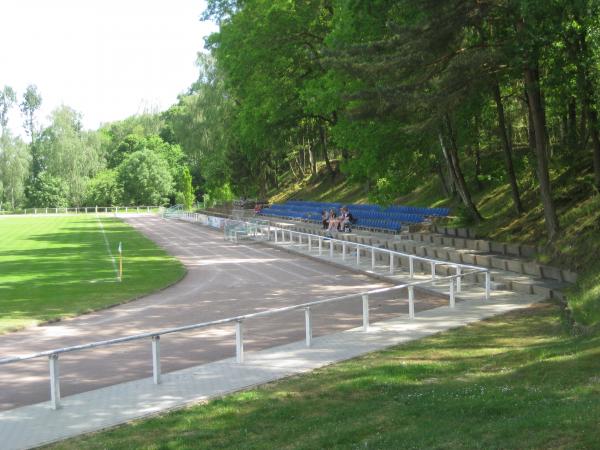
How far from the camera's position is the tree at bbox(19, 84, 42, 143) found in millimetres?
122750

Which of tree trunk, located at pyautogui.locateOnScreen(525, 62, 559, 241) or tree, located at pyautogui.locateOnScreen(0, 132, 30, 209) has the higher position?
tree, located at pyautogui.locateOnScreen(0, 132, 30, 209)

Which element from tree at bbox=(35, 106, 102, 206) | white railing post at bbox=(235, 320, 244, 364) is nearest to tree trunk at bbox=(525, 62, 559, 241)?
white railing post at bbox=(235, 320, 244, 364)

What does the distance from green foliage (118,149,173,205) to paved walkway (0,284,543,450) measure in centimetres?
9571

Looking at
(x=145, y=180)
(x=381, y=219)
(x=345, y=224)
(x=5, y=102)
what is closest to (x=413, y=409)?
(x=381, y=219)

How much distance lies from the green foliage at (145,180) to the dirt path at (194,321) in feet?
265

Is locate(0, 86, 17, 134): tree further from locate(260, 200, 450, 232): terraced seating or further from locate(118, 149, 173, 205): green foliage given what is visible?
locate(260, 200, 450, 232): terraced seating

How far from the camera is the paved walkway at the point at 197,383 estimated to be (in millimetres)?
8203

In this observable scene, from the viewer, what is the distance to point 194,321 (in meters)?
15.9

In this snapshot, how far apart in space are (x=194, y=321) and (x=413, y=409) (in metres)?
9.02

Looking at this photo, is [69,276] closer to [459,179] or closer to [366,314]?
[459,179]

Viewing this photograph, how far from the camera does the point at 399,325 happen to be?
46.1 feet

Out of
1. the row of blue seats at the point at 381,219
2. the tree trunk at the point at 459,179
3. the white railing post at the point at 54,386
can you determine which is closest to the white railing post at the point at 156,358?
the white railing post at the point at 54,386

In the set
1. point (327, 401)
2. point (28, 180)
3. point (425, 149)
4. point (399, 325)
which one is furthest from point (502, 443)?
point (28, 180)

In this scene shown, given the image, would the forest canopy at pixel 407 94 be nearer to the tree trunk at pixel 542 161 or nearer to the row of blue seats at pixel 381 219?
the tree trunk at pixel 542 161
